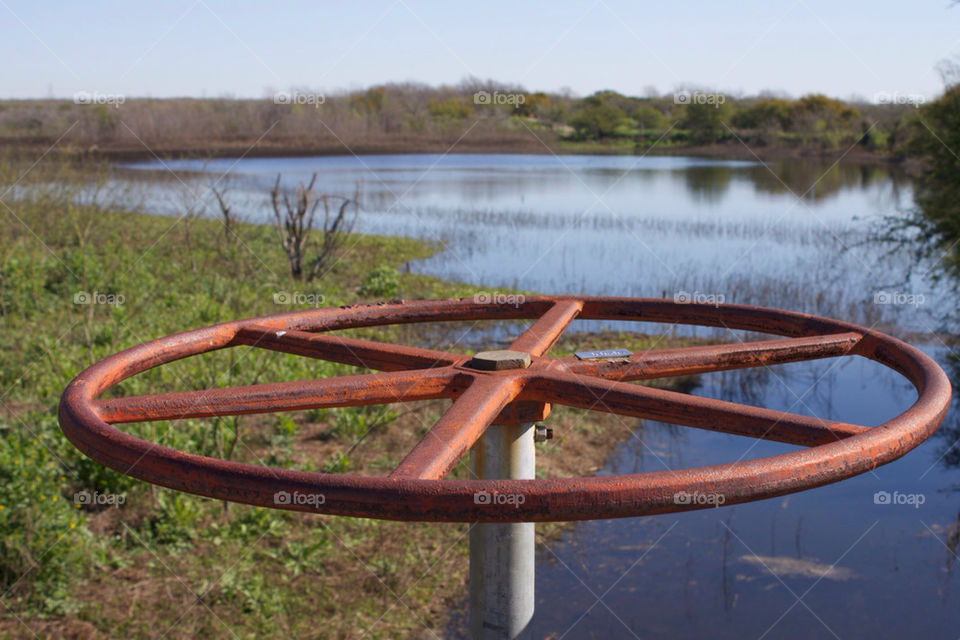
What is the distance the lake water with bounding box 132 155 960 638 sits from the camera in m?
4.02

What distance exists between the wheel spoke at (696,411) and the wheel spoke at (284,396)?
243mm

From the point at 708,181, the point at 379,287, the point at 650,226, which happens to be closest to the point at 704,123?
the point at 708,181

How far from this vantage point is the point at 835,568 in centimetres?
432

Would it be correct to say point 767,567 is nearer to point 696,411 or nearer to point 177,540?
point 177,540

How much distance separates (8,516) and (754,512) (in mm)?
3622

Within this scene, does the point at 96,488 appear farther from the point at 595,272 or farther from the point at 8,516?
the point at 595,272

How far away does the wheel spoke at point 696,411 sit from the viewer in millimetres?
1547

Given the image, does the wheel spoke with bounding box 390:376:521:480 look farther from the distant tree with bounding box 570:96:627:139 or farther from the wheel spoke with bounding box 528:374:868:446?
the distant tree with bounding box 570:96:627:139

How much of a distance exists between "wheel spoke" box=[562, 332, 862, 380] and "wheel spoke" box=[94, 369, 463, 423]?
1.08 ft

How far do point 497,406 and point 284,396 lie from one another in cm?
41

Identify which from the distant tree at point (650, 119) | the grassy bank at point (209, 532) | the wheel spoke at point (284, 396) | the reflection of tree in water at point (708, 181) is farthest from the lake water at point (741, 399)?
the distant tree at point (650, 119)

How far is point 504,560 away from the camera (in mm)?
1820

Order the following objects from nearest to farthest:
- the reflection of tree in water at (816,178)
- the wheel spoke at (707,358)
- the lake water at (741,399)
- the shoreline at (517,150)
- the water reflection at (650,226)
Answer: the wheel spoke at (707,358) < the lake water at (741,399) < the water reflection at (650,226) < the reflection of tree in water at (816,178) < the shoreline at (517,150)

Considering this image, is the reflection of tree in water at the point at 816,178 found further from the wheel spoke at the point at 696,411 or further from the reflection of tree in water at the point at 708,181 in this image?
the wheel spoke at the point at 696,411
